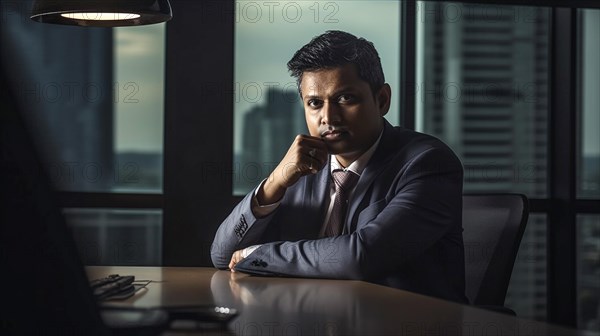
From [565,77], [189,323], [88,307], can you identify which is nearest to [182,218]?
[565,77]

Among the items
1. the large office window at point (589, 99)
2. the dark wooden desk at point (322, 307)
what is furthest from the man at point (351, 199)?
the large office window at point (589, 99)

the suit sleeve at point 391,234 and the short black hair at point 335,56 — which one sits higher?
the short black hair at point 335,56

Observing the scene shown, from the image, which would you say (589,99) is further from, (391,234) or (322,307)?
(322,307)

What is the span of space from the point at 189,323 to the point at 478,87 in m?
3.52

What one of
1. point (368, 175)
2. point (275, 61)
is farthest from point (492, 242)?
point (275, 61)

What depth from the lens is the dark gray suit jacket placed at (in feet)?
7.62

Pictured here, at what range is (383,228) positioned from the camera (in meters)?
2.43

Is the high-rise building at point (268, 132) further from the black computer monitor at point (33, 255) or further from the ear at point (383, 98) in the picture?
the black computer monitor at point (33, 255)

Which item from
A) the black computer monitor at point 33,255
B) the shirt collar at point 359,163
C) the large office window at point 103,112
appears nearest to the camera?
the black computer monitor at point 33,255

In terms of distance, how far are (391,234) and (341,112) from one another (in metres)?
0.58

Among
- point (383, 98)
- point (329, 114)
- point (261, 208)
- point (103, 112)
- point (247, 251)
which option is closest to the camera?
point (247, 251)

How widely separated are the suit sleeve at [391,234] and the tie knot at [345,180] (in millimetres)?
158

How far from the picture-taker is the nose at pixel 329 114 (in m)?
2.82

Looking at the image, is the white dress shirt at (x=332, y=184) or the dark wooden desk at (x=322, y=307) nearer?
the dark wooden desk at (x=322, y=307)
